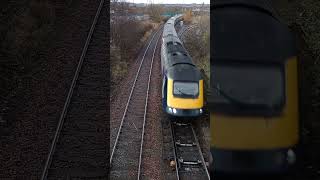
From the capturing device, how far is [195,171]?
8.70 m

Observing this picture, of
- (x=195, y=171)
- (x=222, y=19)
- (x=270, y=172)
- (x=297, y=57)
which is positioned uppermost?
(x=222, y=19)

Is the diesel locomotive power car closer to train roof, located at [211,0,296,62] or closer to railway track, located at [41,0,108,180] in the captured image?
railway track, located at [41,0,108,180]

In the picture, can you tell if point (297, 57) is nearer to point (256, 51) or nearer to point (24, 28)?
point (256, 51)

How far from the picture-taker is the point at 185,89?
37.6 ft

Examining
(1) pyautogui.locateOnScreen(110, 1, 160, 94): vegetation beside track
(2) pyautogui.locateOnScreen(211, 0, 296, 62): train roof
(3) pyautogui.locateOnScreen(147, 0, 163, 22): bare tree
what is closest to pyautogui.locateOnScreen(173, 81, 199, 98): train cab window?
(1) pyautogui.locateOnScreen(110, 1, 160, 94): vegetation beside track

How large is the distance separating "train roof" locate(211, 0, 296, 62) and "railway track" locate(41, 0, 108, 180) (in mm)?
4701

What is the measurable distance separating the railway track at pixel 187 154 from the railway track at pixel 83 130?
1724 millimetres

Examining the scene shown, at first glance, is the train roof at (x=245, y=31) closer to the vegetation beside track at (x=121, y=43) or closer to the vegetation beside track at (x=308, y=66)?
the vegetation beside track at (x=308, y=66)

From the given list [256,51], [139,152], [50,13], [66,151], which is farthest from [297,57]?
[50,13]

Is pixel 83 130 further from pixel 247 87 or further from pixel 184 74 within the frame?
pixel 247 87

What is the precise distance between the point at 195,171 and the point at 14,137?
148 inches

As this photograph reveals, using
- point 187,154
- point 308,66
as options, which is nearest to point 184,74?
point 187,154

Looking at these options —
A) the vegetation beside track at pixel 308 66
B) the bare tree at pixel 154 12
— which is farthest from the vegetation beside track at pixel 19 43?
the bare tree at pixel 154 12

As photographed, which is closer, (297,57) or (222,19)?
(222,19)
